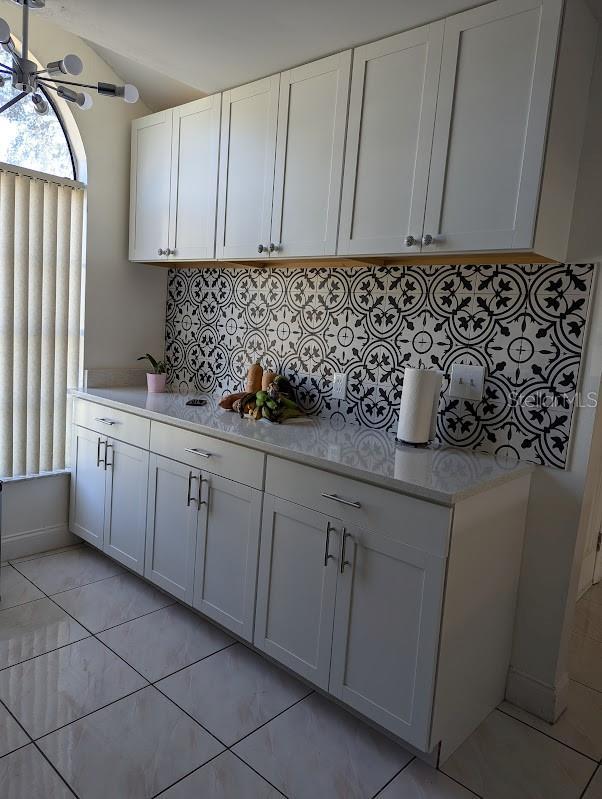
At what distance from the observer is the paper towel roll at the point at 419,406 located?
6.77ft

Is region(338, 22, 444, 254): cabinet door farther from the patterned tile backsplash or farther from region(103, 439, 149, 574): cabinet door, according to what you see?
region(103, 439, 149, 574): cabinet door

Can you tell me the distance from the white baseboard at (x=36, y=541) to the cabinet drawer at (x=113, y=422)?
62 cm

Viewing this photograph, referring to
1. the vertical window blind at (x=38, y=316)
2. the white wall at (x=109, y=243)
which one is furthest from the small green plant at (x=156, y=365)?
the vertical window blind at (x=38, y=316)

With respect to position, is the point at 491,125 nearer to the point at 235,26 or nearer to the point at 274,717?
the point at 235,26

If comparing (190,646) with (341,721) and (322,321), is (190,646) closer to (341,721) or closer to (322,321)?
(341,721)

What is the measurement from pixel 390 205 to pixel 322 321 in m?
0.73

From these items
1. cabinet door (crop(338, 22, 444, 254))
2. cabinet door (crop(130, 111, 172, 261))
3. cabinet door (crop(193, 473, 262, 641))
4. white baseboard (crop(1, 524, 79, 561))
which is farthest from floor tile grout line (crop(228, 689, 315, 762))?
cabinet door (crop(130, 111, 172, 261))

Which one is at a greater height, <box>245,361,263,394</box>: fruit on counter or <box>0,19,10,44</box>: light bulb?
<box>0,19,10,44</box>: light bulb

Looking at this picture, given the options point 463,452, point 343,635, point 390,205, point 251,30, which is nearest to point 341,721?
point 343,635

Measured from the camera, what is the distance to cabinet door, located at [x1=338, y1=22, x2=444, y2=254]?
192 cm

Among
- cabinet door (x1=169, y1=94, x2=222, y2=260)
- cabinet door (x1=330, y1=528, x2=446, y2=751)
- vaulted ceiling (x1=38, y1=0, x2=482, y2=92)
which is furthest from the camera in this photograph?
cabinet door (x1=169, y1=94, x2=222, y2=260)

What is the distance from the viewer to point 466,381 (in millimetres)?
2170

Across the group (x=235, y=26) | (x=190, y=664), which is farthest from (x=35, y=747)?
(x=235, y=26)

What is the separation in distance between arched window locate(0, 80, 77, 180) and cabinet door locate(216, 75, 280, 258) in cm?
97
